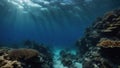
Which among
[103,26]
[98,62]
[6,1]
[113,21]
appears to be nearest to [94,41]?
[103,26]

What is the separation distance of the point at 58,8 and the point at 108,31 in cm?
1821

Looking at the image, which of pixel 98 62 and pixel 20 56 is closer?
pixel 20 56

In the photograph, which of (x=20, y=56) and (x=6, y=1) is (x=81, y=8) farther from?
(x=20, y=56)

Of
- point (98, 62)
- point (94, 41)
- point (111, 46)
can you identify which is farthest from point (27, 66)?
point (94, 41)

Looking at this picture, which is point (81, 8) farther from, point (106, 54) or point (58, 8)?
point (106, 54)

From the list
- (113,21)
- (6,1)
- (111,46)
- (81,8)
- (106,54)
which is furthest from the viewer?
(81,8)

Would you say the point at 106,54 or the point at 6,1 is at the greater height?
the point at 6,1

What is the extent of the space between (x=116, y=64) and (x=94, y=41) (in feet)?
17.8

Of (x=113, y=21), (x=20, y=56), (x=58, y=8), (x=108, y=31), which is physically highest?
(x=58, y=8)

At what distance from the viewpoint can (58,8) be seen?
29.4 m

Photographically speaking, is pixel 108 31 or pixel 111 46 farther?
pixel 108 31

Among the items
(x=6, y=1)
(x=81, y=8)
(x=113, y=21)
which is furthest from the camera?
(x=81, y=8)

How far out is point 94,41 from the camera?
51.3ft

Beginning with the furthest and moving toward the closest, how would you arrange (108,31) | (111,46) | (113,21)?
(113,21), (108,31), (111,46)
